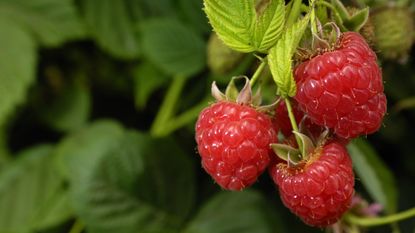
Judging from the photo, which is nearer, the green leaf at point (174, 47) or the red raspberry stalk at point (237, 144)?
the red raspberry stalk at point (237, 144)

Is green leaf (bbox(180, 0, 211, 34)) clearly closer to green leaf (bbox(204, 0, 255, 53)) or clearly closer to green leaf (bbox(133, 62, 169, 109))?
green leaf (bbox(133, 62, 169, 109))

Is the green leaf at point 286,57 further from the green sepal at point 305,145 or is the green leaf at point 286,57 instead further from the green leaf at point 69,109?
the green leaf at point 69,109

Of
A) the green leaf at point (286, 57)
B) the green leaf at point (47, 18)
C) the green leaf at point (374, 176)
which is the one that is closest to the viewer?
the green leaf at point (286, 57)

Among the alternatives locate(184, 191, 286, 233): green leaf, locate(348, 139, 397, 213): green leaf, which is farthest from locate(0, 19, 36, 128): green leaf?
locate(348, 139, 397, 213): green leaf

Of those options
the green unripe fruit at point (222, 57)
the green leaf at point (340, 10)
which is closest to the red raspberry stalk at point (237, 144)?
the green leaf at point (340, 10)

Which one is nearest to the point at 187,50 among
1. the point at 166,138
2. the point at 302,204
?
the point at 166,138

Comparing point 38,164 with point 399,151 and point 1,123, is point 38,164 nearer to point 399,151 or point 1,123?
point 1,123

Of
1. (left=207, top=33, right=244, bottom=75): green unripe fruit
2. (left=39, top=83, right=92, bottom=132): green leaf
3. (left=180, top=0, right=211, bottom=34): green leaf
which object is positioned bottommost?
(left=39, top=83, right=92, bottom=132): green leaf
